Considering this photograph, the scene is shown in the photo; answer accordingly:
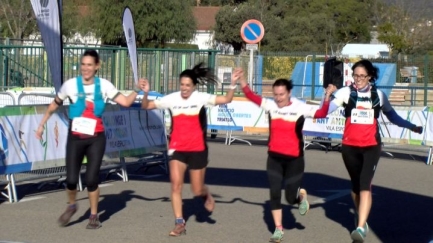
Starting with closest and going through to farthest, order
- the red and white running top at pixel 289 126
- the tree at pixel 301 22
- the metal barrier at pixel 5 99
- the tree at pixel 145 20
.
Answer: the red and white running top at pixel 289 126 → the metal barrier at pixel 5 99 → the tree at pixel 145 20 → the tree at pixel 301 22

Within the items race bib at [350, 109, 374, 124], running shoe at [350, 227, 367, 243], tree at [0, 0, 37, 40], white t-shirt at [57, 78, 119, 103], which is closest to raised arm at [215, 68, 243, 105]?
white t-shirt at [57, 78, 119, 103]

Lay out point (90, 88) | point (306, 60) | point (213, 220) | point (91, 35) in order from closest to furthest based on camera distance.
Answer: point (90, 88)
point (213, 220)
point (306, 60)
point (91, 35)

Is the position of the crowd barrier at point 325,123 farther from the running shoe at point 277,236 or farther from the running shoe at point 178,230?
the running shoe at point 277,236

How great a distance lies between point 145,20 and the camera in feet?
179

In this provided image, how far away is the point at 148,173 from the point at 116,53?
41.0 ft

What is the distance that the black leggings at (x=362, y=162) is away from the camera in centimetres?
888

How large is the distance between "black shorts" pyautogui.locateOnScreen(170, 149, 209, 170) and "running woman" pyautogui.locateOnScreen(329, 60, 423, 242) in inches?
57.3

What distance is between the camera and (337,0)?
7412 cm

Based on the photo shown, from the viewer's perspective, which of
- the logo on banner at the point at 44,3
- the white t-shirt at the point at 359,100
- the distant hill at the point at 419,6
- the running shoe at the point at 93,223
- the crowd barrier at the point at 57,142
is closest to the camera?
the white t-shirt at the point at 359,100

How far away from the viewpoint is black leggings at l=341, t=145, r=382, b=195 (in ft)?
29.1

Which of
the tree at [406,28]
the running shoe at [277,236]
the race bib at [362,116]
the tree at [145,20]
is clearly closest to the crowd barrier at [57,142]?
the running shoe at [277,236]

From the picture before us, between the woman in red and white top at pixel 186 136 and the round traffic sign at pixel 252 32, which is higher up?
the round traffic sign at pixel 252 32

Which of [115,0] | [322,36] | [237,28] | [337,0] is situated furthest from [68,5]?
[337,0]

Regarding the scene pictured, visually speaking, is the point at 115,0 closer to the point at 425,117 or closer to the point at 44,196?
the point at 425,117
